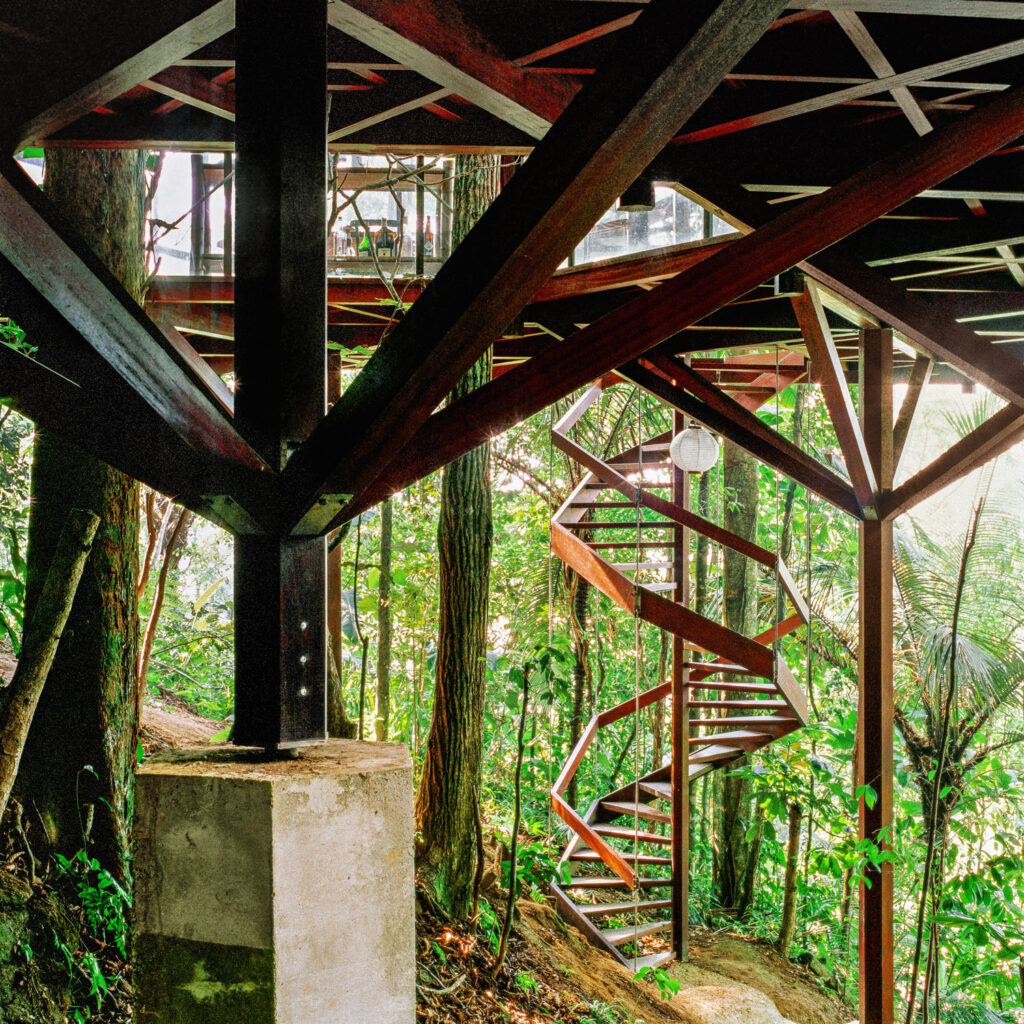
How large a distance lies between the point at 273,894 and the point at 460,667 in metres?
3.98

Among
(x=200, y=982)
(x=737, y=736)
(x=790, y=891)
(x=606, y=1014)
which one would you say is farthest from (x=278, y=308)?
(x=790, y=891)

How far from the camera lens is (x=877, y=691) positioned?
16.6 ft

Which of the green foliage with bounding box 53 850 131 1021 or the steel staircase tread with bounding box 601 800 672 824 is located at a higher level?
the green foliage with bounding box 53 850 131 1021

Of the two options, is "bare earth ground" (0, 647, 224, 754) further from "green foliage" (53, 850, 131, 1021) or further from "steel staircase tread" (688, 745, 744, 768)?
"steel staircase tread" (688, 745, 744, 768)

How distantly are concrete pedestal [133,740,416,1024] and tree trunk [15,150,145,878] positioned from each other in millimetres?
2429

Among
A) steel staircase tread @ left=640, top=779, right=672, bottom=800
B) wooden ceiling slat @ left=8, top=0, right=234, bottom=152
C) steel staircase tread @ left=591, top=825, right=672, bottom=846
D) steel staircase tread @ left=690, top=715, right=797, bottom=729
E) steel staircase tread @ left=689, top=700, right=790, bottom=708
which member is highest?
wooden ceiling slat @ left=8, top=0, right=234, bottom=152

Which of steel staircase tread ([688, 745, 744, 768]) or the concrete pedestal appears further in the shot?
steel staircase tread ([688, 745, 744, 768])

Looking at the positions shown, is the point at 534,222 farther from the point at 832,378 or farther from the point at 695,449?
the point at 695,449

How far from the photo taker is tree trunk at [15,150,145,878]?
148 inches

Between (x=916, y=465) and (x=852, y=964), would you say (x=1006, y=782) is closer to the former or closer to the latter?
(x=852, y=964)

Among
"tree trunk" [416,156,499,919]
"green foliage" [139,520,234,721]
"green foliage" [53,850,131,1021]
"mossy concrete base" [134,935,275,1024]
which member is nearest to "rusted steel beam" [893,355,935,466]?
"tree trunk" [416,156,499,919]

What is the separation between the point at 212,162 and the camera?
7.83m

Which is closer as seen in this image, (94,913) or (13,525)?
(94,913)

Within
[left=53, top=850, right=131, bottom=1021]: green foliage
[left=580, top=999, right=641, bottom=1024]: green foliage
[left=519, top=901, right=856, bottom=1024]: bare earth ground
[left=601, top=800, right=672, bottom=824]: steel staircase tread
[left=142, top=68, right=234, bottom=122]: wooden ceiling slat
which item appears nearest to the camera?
[left=142, top=68, right=234, bottom=122]: wooden ceiling slat
